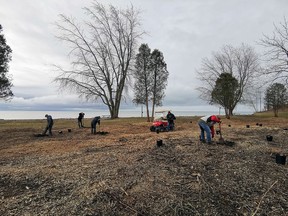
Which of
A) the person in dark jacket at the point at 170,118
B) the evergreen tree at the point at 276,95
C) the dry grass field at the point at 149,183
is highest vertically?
the evergreen tree at the point at 276,95

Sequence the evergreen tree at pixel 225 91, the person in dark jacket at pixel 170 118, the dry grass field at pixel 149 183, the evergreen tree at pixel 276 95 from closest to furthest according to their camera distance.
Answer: the dry grass field at pixel 149 183
the person in dark jacket at pixel 170 118
the evergreen tree at pixel 225 91
the evergreen tree at pixel 276 95

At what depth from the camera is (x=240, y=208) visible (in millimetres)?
5148

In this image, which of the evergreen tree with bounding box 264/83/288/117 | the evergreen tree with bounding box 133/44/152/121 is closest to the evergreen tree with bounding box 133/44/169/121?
the evergreen tree with bounding box 133/44/152/121

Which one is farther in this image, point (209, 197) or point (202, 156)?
point (202, 156)

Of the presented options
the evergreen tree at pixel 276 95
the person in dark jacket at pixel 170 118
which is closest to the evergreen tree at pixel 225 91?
the evergreen tree at pixel 276 95

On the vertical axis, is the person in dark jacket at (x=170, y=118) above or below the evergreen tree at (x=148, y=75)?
below

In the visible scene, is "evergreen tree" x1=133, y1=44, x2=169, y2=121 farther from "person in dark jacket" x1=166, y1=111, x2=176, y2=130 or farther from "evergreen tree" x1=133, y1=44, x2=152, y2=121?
"person in dark jacket" x1=166, y1=111, x2=176, y2=130

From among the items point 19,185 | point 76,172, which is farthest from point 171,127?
point 19,185

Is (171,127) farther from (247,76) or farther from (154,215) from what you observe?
(247,76)

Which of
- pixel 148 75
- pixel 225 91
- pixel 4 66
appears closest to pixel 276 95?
Result: pixel 225 91

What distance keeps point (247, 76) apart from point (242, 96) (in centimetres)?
360

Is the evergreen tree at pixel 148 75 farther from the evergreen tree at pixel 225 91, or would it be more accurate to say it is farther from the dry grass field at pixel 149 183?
the dry grass field at pixel 149 183

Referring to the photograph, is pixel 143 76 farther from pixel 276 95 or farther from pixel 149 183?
pixel 149 183

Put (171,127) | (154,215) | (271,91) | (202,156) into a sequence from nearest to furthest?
(154,215)
(202,156)
(171,127)
(271,91)
